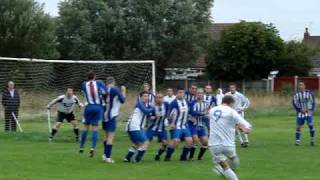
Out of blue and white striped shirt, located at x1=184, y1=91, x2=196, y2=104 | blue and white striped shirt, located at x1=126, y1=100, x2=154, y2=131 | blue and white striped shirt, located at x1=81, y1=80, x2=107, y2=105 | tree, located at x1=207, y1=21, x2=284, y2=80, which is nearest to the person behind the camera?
blue and white striped shirt, located at x1=126, y1=100, x2=154, y2=131

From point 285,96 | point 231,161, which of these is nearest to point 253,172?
point 231,161

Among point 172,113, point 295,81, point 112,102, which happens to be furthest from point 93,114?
point 295,81

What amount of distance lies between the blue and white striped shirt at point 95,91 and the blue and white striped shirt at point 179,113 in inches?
74.9

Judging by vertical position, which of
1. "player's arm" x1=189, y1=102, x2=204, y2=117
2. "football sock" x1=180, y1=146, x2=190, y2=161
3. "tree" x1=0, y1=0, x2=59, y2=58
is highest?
"tree" x1=0, y1=0, x2=59, y2=58

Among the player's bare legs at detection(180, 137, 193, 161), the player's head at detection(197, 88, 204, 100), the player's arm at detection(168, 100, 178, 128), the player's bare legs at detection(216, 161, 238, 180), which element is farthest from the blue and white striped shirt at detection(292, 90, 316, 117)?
the player's bare legs at detection(216, 161, 238, 180)

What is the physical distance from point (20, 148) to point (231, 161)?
10507 mm

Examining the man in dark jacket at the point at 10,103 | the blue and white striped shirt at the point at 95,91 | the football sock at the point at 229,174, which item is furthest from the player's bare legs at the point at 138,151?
the man in dark jacket at the point at 10,103

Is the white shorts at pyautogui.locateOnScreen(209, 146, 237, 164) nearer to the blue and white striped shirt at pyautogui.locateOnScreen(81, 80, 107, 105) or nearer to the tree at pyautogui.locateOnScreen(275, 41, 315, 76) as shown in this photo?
the blue and white striped shirt at pyautogui.locateOnScreen(81, 80, 107, 105)

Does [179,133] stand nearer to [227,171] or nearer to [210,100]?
[210,100]

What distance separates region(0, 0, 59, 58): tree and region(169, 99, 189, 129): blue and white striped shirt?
36640 millimetres

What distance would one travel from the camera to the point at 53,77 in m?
31.1

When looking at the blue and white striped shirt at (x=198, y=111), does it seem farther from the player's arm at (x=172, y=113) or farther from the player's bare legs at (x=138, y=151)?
the player's bare legs at (x=138, y=151)

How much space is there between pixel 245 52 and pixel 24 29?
65.2 ft

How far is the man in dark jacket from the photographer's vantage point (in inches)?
1147
